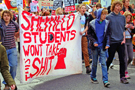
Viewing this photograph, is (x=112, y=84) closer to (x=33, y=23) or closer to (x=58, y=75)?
(x=58, y=75)

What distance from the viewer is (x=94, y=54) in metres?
5.09

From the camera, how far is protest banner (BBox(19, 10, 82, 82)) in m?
5.04

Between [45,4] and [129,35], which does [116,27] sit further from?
[45,4]

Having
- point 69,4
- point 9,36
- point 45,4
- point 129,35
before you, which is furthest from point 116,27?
point 45,4

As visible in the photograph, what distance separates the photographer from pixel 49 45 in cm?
543

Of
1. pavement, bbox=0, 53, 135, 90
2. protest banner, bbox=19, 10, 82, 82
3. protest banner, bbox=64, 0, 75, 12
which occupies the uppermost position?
protest banner, bbox=64, 0, 75, 12

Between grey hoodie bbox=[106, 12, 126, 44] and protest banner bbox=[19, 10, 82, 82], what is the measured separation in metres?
1.09

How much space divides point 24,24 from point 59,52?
111 centimetres

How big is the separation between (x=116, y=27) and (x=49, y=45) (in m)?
1.59

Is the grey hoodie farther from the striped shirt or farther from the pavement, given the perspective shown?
the striped shirt

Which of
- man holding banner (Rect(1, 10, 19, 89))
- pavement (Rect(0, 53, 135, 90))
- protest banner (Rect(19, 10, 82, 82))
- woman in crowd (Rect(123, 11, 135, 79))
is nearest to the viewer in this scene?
man holding banner (Rect(1, 10, 19, 89))

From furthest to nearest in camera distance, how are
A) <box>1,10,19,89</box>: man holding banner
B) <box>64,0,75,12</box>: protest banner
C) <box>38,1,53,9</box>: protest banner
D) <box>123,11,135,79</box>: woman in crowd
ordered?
<box>38,1,53,9</box>: protest banner, <box>64,0,75,12</box>: protest banner, <box>123,11,135,79</box>: woman in crowd, <box>1,10,19,89</box>: man holding banner

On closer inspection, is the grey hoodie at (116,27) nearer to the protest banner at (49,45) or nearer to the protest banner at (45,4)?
the protest banner at (49,45)

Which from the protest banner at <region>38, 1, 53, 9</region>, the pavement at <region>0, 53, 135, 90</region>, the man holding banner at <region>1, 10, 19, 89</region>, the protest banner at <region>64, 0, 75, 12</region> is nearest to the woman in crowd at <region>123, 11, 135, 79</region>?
the pavement at <region>0, 53, 135, 90</region>
